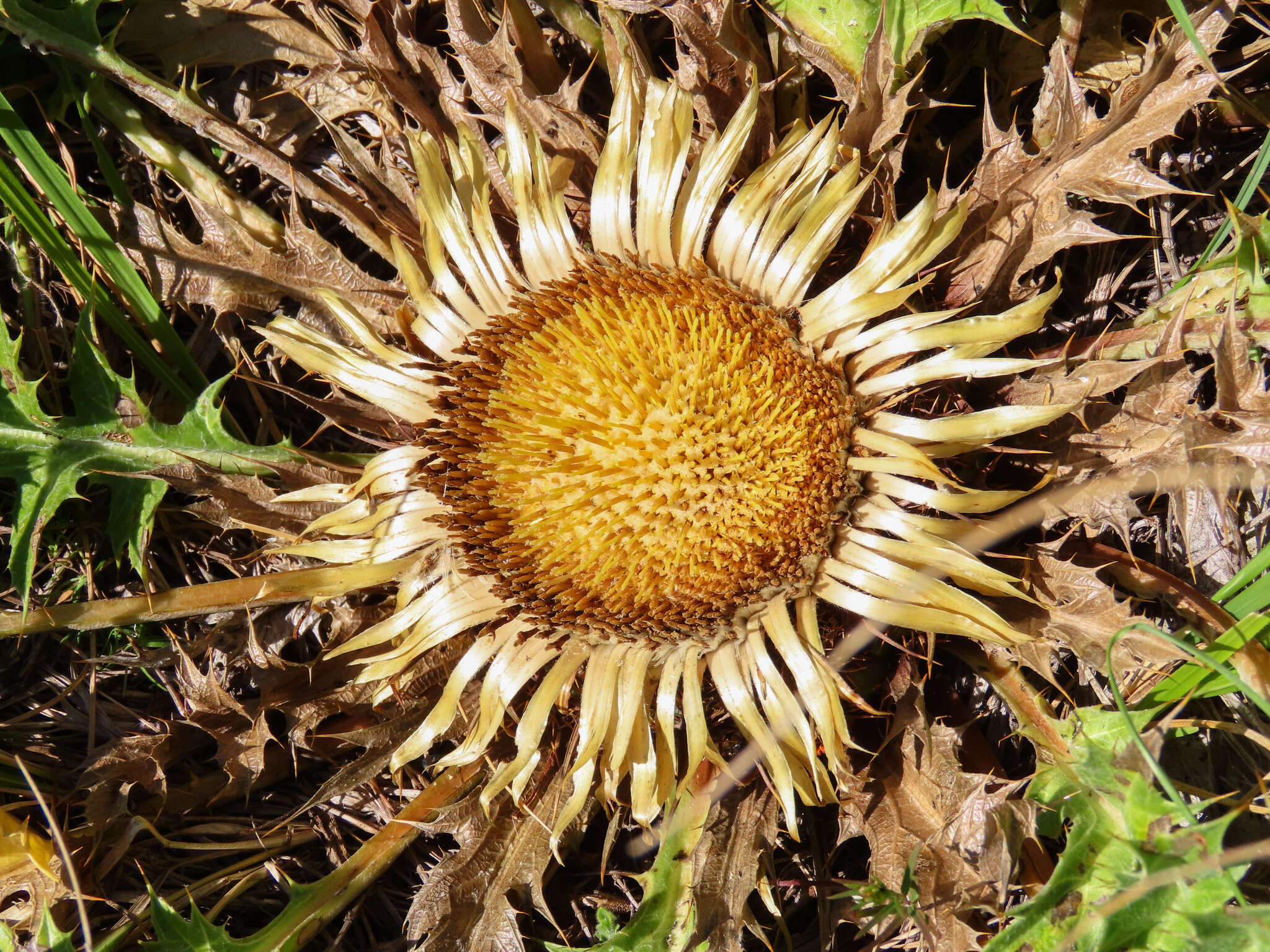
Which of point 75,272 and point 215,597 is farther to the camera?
point 75,272

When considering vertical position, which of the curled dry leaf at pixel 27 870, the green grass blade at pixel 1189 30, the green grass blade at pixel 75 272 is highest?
the green grass blade at pixel 1189 30

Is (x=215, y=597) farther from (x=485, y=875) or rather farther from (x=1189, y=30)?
(x=1189, y=30)

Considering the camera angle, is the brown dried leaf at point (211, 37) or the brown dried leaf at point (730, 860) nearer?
the brown dried leaf at point (730, 860)

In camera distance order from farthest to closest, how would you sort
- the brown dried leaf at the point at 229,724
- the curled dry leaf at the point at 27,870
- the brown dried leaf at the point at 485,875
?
the brown dried leaf at the point at 229,724, the curled dry leaf at the point at 27,870, the brown dried leaf at the point at 485,875

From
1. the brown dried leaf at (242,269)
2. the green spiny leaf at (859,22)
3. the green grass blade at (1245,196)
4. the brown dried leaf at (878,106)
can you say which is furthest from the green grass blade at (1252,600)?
the brown dried leaf at (242,269)

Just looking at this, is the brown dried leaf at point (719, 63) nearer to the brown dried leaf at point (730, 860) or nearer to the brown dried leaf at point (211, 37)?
the brown dried leaf at point (211, 37)

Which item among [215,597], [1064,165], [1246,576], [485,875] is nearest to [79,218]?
[215,597]

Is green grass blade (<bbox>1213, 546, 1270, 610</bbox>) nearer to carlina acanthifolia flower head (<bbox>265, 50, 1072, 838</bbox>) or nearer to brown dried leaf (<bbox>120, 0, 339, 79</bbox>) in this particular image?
carlina acanthifolia flower head (<bbox>265, 50, 1072, 838</bbox>)
